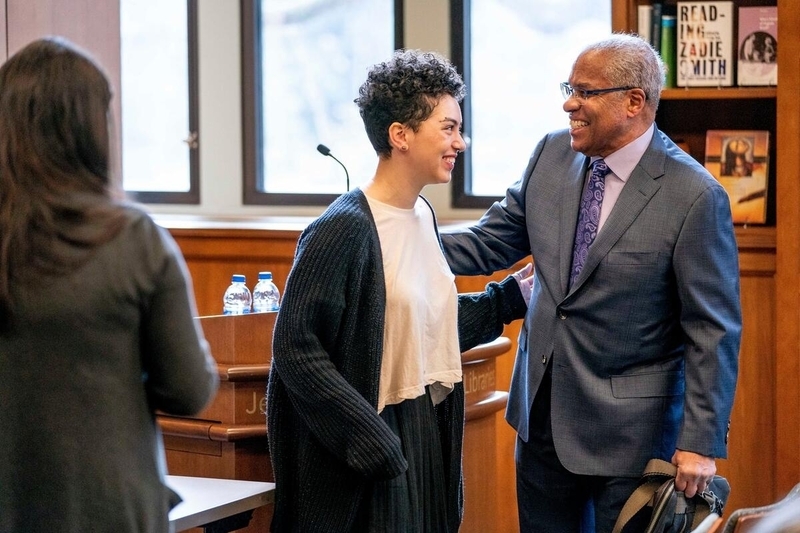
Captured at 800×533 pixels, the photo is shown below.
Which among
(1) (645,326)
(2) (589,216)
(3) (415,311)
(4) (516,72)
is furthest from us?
(4) (516,72)

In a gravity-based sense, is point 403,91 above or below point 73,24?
below

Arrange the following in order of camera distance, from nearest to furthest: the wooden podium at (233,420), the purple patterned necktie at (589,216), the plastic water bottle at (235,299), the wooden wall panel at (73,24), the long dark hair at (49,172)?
the long dark hair at (49,172) < the purple patterned necktie at (589,216) < the wooden podium at (233,420) < the plastic water bottle at (235,299) < the wooden wall panel at (73,24)

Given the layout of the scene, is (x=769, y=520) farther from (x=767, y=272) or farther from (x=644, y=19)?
(x=644, y=19)


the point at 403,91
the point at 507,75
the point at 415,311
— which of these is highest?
the point at 507,75

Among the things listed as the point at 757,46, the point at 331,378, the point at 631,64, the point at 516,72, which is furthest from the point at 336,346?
the point at 516,72

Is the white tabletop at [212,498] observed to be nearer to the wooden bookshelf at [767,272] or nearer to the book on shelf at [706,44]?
the wooden bookshelf at [767,272]

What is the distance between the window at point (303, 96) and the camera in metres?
5.87

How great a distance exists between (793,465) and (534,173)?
5.42 feet

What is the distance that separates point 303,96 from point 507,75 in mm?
1228

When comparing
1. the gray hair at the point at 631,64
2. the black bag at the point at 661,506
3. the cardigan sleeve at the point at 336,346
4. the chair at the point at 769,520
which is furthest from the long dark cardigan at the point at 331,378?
the chair at the point at 769,520

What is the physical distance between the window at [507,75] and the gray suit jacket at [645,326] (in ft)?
10.0

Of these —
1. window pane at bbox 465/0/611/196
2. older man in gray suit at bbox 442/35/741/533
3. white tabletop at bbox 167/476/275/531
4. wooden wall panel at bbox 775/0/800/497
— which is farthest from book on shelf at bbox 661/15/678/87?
white tabletop at bbox 167/476/275/531

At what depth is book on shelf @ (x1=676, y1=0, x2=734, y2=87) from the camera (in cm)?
359

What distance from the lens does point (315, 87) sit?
599cm
